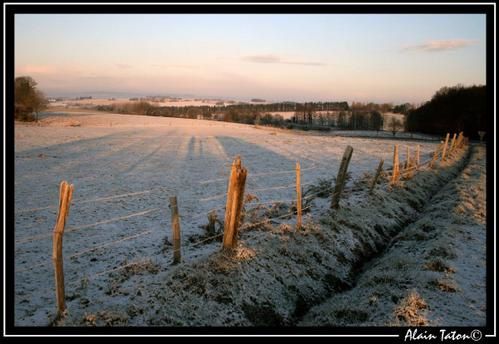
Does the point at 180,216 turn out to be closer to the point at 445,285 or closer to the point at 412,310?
the point at 412,310

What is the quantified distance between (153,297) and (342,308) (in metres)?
3.92

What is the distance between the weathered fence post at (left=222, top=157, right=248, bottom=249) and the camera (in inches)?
314

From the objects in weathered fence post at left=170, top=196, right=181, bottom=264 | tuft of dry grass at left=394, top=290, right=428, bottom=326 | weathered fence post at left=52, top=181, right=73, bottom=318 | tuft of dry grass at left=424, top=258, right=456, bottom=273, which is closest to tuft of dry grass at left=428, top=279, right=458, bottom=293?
tuft of dry grass at left=424, top=258, right=456, bottom=273

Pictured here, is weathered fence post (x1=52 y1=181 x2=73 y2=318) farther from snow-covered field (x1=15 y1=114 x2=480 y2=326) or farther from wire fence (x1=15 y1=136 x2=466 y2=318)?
wire fence (x1=15 y1=136 x2=466 y2=318)

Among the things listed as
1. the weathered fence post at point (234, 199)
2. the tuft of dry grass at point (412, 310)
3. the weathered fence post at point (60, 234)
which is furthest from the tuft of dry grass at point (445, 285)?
the weathered fence post at point (60, 234)

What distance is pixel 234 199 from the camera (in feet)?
26.6

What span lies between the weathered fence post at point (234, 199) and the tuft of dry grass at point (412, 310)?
12.6ft

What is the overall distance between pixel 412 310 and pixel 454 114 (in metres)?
84.3

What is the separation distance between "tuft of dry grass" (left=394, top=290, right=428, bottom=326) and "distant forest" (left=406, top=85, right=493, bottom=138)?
227 feet

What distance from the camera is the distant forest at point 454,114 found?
69.1 m

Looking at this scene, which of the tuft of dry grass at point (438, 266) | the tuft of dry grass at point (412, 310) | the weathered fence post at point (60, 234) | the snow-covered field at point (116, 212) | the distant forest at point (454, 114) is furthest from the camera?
the distant forest at point (454, 114)

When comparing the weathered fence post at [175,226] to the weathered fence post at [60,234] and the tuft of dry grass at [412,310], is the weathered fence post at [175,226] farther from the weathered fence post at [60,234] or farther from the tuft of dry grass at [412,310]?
the tuft of dry grass at [412,310]

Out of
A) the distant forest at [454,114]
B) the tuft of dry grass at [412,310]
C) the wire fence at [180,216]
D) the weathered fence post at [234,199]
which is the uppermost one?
the distant forest at [454,114]
